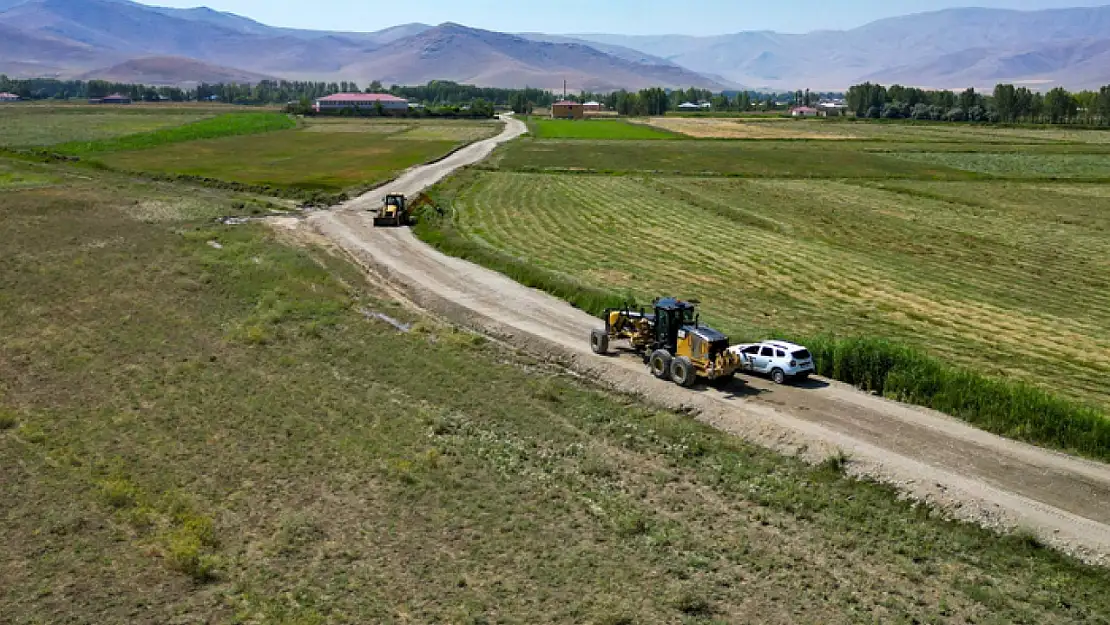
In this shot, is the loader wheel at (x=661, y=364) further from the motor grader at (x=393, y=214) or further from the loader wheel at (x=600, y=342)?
the motor grader at (x=393, y=214)

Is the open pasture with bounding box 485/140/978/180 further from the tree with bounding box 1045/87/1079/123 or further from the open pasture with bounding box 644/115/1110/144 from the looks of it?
the tree with bounding box 1045/87/1079/123

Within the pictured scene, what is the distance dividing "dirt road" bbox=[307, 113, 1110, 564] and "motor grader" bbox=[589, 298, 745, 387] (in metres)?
0.50

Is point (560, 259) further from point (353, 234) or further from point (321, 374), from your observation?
point (321, 374)

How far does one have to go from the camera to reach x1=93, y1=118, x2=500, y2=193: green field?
89.6 metres

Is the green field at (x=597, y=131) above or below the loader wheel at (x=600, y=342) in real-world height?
above

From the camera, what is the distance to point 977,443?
23328mm

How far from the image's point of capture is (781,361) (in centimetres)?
2788

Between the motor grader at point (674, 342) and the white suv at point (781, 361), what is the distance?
60 cm

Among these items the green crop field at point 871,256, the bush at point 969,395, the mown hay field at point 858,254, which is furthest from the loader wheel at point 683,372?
the mown hay field at point 858,254

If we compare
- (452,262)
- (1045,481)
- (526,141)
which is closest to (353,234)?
(452,262)

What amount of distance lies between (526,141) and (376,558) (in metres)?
124

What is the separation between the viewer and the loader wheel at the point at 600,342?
30.9m

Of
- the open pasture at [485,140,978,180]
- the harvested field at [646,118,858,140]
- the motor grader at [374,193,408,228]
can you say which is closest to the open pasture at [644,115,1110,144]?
the harvested field at [646,118,858,140]

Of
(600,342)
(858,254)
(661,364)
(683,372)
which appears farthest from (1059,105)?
(683,372)
